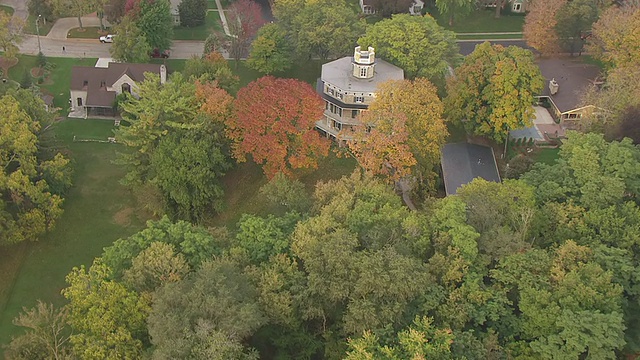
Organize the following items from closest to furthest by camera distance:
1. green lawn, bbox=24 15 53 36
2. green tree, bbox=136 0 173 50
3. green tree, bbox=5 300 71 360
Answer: green tree, bbox=5 300 71 360 → green tree, bbox=136 0 173 50 → green lawn, bbox=24 15 53 36

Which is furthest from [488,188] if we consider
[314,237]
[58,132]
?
[58,132]

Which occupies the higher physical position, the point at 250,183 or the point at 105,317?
the point at 105,317

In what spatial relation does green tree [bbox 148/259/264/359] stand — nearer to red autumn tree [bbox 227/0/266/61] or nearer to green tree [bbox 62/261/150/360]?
green tree [bbox 62/261/150/360]

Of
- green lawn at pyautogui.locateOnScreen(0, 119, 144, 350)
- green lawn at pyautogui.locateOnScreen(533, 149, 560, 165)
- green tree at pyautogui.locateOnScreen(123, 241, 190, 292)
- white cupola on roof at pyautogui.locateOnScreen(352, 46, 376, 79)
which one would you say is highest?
white cupola on roof at pyautogui.locateOnScreen(352, 46, 376, 79)

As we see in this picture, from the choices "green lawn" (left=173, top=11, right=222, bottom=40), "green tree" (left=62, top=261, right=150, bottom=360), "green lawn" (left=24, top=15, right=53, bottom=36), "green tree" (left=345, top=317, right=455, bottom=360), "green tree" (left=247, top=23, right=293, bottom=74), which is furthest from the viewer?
"green lawn" (left=173, top=11, right=222, bottom=40)

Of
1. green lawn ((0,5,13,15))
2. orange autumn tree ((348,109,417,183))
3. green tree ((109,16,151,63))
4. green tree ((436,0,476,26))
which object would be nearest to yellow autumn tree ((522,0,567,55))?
green tree ((436,0,476,26))

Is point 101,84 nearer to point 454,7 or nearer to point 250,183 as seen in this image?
point 250,183

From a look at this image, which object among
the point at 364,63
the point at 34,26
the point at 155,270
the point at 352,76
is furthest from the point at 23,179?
the point at 34,26
